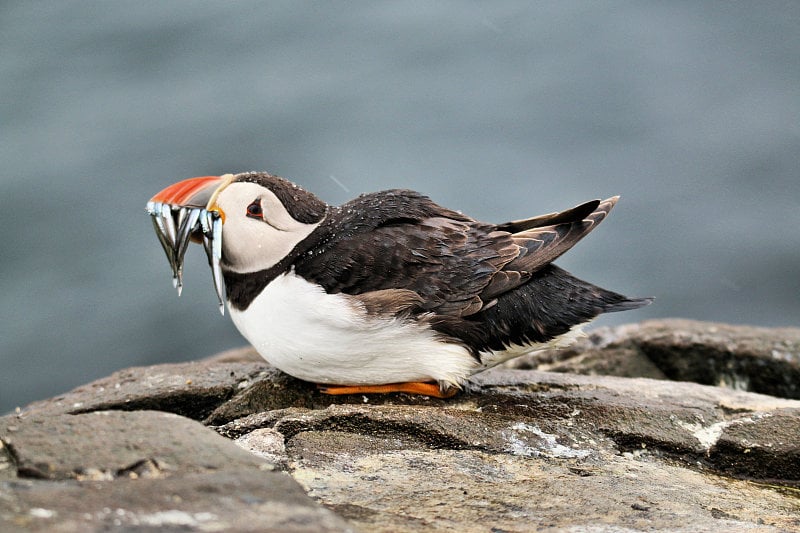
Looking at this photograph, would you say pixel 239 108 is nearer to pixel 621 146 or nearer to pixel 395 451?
pixel 621 146

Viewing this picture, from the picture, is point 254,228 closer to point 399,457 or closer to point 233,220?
point 233,220

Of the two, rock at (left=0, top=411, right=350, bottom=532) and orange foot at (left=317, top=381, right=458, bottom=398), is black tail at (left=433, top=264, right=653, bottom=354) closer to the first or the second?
orange foot at (left=317, top=381, right=458, bottom=398)

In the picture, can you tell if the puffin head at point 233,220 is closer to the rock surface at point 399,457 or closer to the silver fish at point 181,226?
the silver fish at point 181,226

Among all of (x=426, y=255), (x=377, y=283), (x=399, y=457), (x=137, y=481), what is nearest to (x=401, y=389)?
(x=377, y=283)

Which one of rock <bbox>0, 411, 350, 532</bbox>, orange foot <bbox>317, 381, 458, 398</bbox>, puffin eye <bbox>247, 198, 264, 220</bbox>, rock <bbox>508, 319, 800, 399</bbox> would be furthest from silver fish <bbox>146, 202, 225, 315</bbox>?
rock <bbox>508, 319, 800, 399</bbox>

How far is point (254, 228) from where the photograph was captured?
4555 mm

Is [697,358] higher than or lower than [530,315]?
lower

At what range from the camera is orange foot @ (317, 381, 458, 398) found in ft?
15.2

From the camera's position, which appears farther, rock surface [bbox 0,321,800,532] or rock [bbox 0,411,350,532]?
rock surface [bbox 0,321,800,532]

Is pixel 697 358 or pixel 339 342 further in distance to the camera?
pixel 697 358

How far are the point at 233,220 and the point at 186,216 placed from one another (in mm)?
224

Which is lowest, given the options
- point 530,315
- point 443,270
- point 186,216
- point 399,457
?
point 399,457

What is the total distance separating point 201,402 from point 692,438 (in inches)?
95.6

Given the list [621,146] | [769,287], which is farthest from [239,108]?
[769,287]
